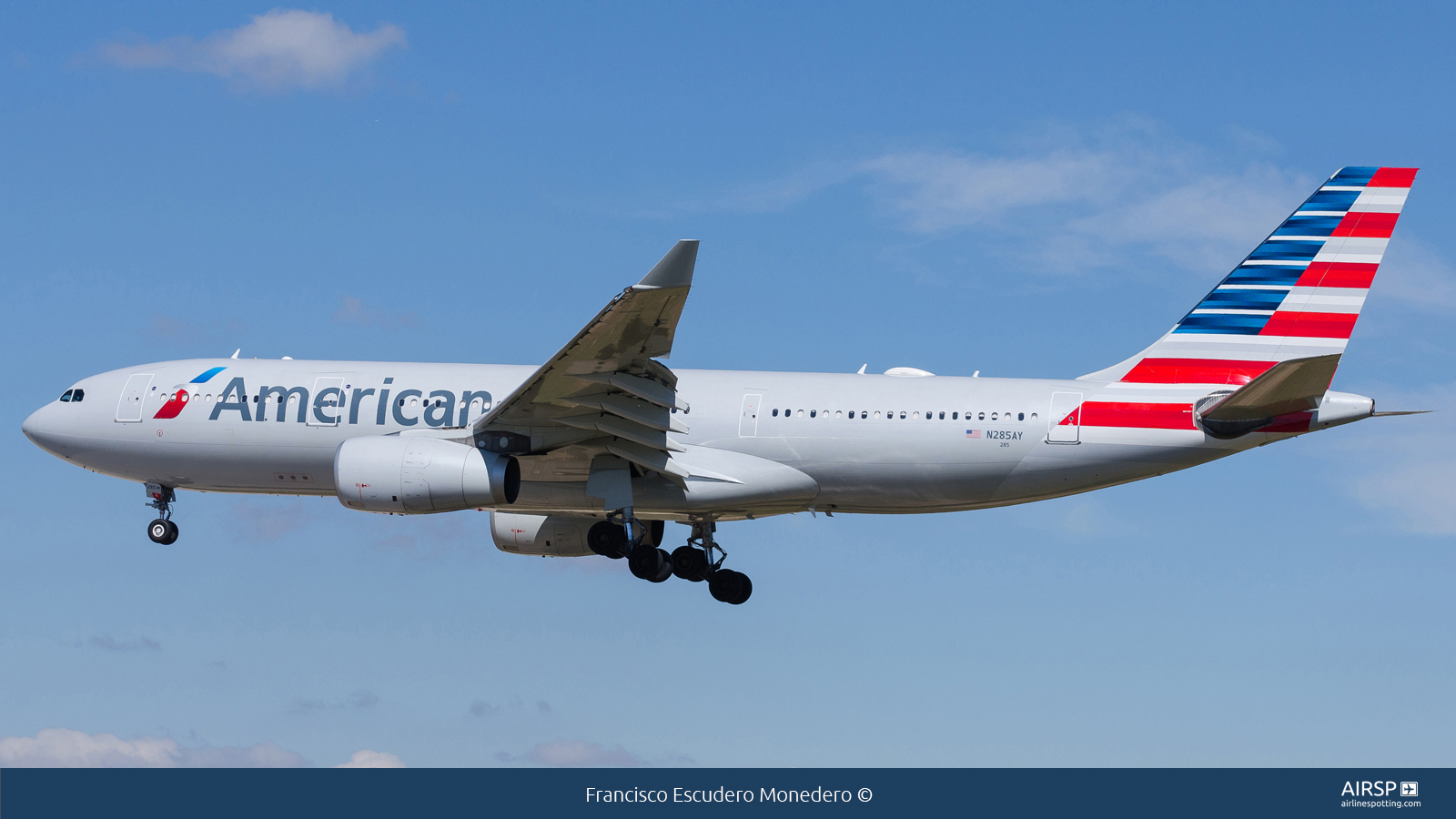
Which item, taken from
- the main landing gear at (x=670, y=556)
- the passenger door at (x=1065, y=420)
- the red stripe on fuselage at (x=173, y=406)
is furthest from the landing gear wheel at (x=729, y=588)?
the red stripe on fuselage at (x=173, y=406)

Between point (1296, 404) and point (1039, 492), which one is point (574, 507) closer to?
point (1039, 492)

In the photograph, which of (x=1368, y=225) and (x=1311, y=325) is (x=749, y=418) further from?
(x=1368, y=225)

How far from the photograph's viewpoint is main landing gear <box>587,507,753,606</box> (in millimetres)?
32969

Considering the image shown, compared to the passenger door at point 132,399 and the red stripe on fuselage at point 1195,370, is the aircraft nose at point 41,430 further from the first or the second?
the red stripe on fuselage at point 1195,370

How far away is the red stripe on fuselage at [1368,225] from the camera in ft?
107

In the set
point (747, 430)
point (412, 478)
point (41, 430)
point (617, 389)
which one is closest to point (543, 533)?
point (747, 430)

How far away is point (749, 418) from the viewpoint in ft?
104

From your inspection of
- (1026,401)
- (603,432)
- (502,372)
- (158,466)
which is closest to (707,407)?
(603,432)

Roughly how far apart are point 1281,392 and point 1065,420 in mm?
4433

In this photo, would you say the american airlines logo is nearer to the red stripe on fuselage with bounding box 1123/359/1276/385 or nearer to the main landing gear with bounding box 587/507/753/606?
the main landing gear with bounding box 587/507/753/606

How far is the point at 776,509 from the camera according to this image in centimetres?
3256

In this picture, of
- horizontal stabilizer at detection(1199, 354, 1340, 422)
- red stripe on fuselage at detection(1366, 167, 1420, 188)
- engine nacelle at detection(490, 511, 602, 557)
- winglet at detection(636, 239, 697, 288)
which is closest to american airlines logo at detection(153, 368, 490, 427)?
engine nacelle at detection(490, 511, 602, 557)

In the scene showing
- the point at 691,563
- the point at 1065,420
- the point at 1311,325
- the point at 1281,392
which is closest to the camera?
the point at 1281,392

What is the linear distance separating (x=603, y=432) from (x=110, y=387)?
512 inches
